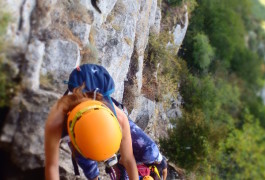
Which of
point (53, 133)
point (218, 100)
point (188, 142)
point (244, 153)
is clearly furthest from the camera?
point (244, 153)

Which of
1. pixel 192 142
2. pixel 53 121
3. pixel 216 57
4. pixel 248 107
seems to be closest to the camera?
pixel 53 121

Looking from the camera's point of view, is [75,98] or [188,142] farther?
[188,142]

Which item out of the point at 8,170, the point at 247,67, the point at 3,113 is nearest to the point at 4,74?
the point at 3,113

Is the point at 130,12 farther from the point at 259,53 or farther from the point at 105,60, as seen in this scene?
the point at 259,53

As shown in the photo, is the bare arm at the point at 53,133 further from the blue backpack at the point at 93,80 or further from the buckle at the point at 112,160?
the buckle at the point at 112,160

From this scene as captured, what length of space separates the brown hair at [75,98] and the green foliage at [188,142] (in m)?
4.94

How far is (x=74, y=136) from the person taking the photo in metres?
2.54

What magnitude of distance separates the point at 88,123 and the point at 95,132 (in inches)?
3.3

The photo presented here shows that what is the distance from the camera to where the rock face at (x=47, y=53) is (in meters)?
3.19

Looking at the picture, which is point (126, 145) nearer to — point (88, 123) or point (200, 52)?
point (88, 123)

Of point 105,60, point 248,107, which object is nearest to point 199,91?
point 105,60

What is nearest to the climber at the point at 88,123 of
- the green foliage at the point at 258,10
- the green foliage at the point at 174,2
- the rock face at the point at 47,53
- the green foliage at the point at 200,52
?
the rock face at the point at 47,53

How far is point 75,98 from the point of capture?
283cm

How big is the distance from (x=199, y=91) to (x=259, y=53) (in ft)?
46.7
